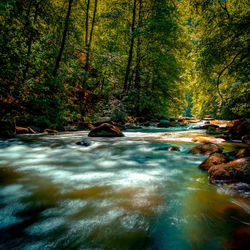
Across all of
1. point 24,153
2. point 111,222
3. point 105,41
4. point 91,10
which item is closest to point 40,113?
point 24,153

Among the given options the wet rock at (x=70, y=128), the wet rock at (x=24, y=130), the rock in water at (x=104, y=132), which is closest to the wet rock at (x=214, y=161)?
the rock in water at (x=104, y=132)

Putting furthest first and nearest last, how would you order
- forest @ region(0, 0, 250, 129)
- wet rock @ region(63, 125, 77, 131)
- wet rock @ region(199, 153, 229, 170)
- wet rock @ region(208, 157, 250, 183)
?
wet rock @ region(63, 125, 77, 131) < forest @ region(0, 0, 250, 129) < wet rock @ region(199, 153, 229, 170) < wet rock @ region(208, 157, 250, 183)

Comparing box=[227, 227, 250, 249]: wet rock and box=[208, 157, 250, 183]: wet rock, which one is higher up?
box=[208, 157, 250, 183]: wet rock

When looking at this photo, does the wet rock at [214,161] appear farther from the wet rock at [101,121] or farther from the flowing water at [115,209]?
the wet rock at [101,121]

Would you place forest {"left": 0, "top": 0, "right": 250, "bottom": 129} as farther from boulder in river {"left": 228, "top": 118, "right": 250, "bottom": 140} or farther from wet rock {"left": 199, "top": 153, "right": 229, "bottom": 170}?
wet rock {"left": 199, "top": 153, "right": 229, "bottom": 170}

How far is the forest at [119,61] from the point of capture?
16.9 ft

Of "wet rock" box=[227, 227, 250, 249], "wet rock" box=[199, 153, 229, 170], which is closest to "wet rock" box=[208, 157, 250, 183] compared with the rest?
"wet rock" box=[199, 153, 229, 170]

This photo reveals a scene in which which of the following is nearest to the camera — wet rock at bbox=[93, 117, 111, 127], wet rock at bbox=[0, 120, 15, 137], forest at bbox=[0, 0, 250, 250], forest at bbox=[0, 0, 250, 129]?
forest at bbox=[0, 0, 250, 250]

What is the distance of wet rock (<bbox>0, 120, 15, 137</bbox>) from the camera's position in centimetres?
628

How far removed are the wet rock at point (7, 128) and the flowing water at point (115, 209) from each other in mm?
3799

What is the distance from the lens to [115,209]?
1.76 metres

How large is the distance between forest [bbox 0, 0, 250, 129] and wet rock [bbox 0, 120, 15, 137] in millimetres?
268

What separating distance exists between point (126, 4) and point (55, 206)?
15368 mm

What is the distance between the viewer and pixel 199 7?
6035 mm
